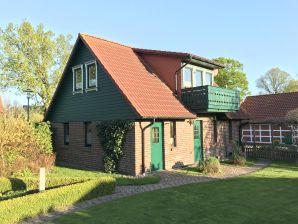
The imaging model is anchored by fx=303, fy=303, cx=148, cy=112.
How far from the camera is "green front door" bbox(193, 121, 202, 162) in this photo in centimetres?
1855

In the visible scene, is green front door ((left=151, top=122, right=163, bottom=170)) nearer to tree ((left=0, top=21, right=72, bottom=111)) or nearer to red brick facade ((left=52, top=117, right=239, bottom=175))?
red brick facade ((left=52, top=117, right=239, bottom=175))

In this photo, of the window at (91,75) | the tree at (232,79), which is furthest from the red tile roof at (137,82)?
the tree at (232,79)

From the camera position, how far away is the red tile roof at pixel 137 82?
15339mm

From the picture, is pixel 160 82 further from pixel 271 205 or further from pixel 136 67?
pixel 271 205

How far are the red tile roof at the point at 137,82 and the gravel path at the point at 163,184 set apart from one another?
3091 millimetres

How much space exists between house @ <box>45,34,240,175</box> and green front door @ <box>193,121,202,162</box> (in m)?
0.06

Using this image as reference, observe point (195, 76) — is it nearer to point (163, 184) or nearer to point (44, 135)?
point (163, 184)

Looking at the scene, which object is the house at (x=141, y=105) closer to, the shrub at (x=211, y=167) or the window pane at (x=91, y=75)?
the window pane at (x=91, y=75)

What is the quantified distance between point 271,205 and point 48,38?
119 feet

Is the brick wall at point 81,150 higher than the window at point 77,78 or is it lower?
lower

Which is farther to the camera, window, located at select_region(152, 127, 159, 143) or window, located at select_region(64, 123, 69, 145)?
window, located at select_region(64, 123, 69, 145)

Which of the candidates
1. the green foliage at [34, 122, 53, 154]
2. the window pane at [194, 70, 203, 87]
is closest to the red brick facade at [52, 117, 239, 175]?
the green foliage at [34, 122, 53, 154]

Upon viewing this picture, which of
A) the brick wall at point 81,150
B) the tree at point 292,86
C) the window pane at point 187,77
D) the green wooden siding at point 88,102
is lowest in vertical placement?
the brick wall at point 81,150

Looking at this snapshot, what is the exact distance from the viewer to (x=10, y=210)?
7.98m
